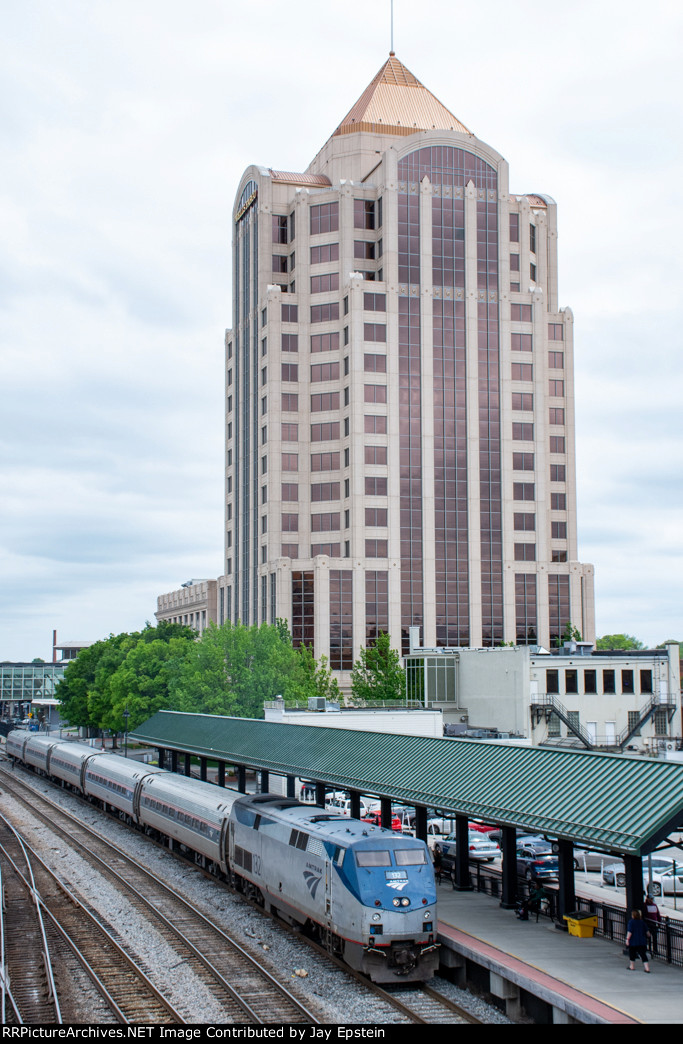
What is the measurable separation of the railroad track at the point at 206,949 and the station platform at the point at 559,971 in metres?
4.81

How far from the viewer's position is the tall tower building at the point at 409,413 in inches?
4321

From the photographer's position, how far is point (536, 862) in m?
45.2

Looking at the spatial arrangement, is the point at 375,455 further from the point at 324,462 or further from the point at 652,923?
the point at 652,923

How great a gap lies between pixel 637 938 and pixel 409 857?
20.3ft

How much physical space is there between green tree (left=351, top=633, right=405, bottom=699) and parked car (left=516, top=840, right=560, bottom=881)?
1498 inches

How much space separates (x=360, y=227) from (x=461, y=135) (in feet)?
52.8

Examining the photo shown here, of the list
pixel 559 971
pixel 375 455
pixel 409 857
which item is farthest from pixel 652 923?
pixel 375 455

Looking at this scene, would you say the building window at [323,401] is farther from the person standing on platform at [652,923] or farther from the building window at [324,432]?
the person standing on platform at [652,923]

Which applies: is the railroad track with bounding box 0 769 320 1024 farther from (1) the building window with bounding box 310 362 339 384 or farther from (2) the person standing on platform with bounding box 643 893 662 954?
(1) the building window with bounding box 310 362 339 384

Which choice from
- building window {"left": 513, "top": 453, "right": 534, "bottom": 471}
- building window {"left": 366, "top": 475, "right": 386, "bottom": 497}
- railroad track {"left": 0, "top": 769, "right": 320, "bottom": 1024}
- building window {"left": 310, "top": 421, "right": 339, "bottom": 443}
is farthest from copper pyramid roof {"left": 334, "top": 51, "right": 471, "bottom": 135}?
railroad track {"left": 0, "top": 769, "right": 320, "bottom": 1024}

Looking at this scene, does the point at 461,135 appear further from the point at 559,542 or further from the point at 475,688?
the point at 475,688

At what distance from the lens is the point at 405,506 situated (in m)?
111

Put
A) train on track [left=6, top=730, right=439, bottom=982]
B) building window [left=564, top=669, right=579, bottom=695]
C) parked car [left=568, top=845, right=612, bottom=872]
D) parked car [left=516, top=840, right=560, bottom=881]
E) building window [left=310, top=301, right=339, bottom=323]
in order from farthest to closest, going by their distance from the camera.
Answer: building window [left=310, top=301, right=339, bottom=323] < building window [left=564, top=669, right=579, bottom=695] < parked car [left=568, top=845, right=612, bottom=872] < parked car [left=516, top=840, right=560, bottom=881] < train on track [left=6, top=730, right=439, bottom=982]

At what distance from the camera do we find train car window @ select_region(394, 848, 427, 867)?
87.7 feet
